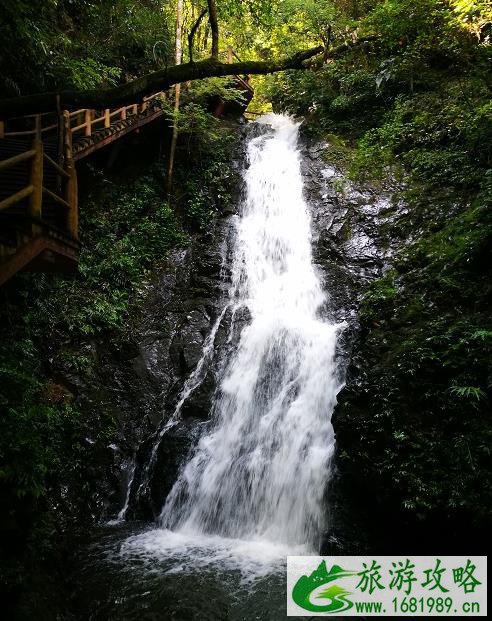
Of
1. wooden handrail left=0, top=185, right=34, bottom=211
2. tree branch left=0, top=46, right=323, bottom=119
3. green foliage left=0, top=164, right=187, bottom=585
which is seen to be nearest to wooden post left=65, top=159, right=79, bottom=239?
wooden handrail left=0, top=185, right=34, bottom=211

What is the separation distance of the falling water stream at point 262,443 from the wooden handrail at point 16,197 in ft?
16.0

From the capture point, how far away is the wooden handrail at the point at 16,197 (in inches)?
159

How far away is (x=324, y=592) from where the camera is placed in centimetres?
459

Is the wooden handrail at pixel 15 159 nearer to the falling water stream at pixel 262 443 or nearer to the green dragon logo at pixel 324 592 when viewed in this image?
the falling water stream at pixel 262 443

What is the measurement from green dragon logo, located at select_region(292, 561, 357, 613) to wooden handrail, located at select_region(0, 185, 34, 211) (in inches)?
213

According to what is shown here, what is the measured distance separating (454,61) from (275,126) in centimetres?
737

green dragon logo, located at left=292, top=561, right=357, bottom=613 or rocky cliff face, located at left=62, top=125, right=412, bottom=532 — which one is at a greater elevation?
rocky cliff face, located at left=62, top=125, right=412, bottom=532

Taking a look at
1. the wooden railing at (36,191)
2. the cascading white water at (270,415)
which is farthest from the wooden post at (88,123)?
the wooden railing at (36,191)

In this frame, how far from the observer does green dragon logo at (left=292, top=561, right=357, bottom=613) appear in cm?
443

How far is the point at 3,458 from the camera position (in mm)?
4879

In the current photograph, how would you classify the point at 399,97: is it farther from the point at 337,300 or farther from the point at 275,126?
the point at 337,300

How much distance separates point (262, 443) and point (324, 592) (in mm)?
2771

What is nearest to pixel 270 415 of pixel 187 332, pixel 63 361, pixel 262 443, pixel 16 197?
pixel 262 443

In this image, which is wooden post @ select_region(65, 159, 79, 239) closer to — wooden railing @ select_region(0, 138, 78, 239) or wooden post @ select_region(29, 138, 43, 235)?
wooden railing @ select_region(0, 138, 78, 239)
